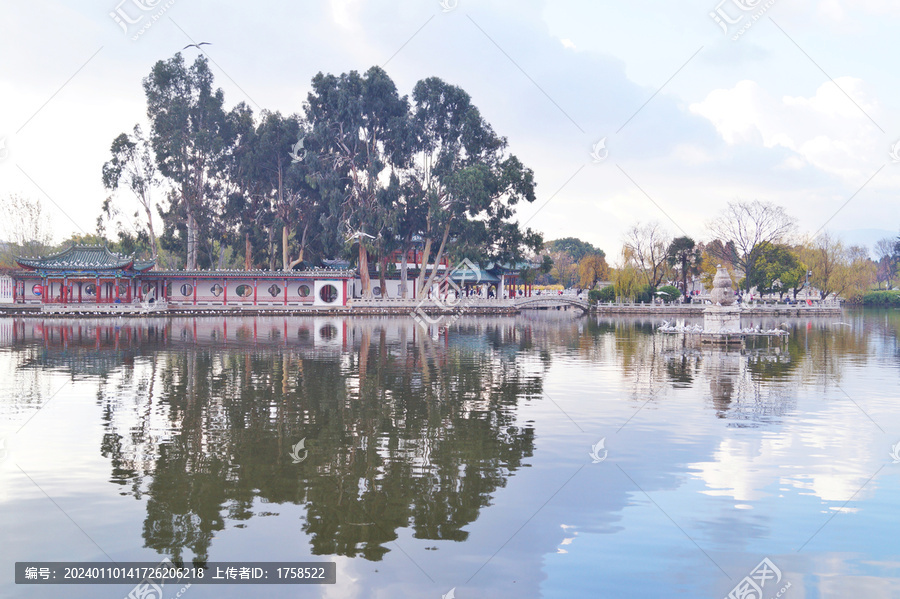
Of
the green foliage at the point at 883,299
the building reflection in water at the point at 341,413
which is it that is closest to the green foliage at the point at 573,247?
the green foliage at the point at 883,299

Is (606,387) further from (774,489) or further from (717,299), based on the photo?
(717,299)

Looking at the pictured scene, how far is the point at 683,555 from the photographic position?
6.88 meters

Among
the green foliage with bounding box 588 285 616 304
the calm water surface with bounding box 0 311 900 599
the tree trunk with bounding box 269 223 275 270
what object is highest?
the tree trunk with bounding box 269 223 275 270

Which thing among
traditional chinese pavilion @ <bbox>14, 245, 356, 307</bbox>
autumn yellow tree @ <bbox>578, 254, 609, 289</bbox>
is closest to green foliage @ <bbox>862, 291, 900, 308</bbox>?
autumn yellow tree @ <bbox>578, 254, 609, 289</bbox>

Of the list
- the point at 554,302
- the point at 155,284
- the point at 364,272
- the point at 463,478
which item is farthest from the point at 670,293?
the point at 463,478

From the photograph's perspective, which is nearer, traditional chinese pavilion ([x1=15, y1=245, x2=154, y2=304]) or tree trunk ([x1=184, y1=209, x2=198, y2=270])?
traditional chinese pavilion ([x1=15, y1=245, x2=154, y2=304])

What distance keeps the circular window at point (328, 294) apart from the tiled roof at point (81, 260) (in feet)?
45.2

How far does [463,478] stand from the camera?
9.23 m

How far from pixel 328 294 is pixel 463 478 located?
152ft

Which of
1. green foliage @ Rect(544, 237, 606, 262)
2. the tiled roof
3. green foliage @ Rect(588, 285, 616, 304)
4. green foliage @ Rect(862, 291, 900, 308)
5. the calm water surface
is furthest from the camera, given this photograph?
green foliage @ Rect(544, 237, 606, 262)

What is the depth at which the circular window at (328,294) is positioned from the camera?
54219 mm

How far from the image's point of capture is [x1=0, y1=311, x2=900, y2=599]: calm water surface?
6.68 metres

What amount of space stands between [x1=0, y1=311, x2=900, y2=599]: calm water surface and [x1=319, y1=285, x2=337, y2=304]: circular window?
3480 centimetres

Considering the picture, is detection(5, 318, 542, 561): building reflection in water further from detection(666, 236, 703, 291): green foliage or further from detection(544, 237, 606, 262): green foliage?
detection(544, 237, 606, 262): green foliage
